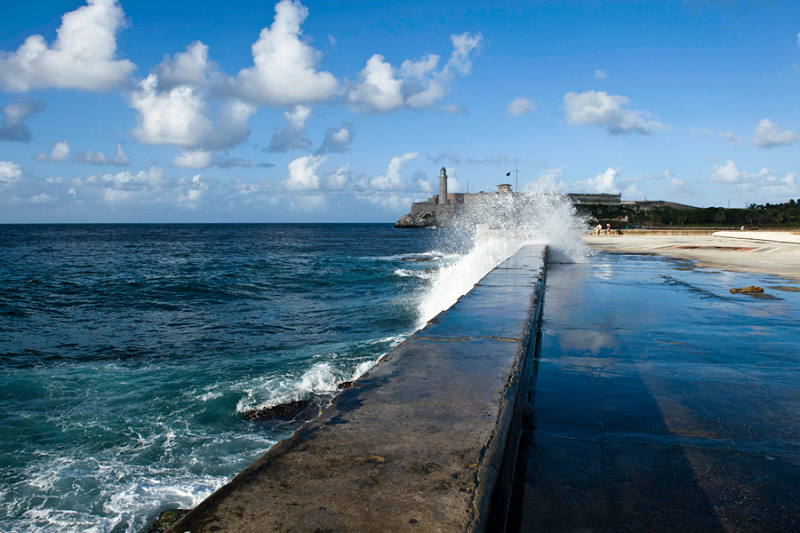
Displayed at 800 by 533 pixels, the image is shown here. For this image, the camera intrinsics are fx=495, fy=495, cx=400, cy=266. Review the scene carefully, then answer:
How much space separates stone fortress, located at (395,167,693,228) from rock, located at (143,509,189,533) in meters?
86.6

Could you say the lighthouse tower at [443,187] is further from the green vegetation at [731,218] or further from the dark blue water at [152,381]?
the dark blue water at [152,381]

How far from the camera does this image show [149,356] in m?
7.57

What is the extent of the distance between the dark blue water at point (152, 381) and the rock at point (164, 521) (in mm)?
102

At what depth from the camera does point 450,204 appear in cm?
11838

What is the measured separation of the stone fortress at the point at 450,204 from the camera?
95875mm

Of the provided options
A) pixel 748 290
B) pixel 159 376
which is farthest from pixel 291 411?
pixel 748 290

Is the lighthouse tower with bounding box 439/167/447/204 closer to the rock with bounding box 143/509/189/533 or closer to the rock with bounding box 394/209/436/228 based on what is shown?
the rock with bounding box 394/209/436/228

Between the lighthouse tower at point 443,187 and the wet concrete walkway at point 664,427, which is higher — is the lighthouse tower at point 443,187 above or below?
above

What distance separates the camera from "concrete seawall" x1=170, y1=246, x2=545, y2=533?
1143 mm

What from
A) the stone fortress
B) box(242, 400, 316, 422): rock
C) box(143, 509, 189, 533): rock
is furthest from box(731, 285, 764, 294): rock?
the stone fortress

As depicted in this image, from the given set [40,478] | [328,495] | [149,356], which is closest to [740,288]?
[328,495]

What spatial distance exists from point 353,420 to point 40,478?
11.2 feet

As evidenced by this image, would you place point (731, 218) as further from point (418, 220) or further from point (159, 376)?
point (418, 220)

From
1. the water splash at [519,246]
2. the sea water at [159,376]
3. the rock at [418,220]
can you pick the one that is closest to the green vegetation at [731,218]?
the water splash at [519,246]
